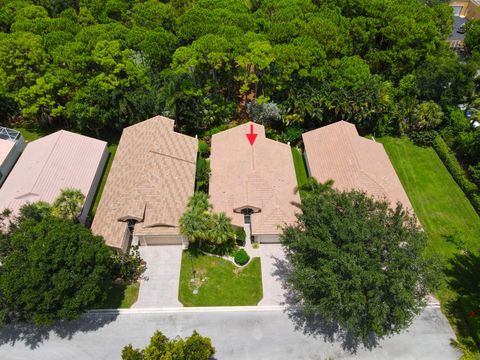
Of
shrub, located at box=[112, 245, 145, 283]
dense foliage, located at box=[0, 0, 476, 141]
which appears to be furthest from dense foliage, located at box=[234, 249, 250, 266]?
dense foliage, located at box=[0, 0, 476, 141]

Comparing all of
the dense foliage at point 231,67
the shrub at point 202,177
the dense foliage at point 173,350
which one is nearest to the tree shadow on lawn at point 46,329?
the dense foliage at point 173,350

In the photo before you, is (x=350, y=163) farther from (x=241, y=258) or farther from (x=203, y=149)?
(x=203, y=149)

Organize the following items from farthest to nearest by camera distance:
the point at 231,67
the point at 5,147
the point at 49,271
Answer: the point at 231,67, the point at 5,147, the point at 49,271

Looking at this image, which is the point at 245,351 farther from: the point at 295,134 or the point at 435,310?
the point at 295,134

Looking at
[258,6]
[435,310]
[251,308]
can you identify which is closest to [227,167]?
[251,308]

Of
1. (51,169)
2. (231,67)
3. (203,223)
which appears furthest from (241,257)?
(231,67)

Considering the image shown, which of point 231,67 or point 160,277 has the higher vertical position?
point 231,67
